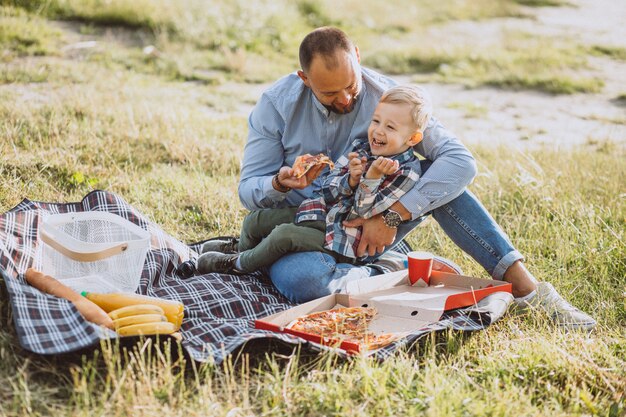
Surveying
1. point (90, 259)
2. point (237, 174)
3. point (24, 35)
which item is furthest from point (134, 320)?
point (24, 35)

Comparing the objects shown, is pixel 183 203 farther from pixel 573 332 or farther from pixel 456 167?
pixel 573 332

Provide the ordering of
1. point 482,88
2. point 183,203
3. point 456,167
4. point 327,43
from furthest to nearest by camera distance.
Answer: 1. point 482,88
2. point 183,203
3. point 456,167
4. point 327,43

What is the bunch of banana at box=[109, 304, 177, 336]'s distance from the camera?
11.3 ft

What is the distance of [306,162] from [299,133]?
40cm

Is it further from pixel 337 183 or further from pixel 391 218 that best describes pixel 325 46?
pixel 391 218

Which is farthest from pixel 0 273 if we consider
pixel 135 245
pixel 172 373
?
pixel 172 373

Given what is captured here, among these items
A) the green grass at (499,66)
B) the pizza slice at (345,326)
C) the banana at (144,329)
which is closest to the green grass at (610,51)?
the green grass at (499,66)

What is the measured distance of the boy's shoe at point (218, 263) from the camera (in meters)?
4.58

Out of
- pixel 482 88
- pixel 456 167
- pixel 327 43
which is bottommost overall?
pixel 482 88

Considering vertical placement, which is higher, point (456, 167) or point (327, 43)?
point (327, 43)

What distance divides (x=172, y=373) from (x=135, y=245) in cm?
83

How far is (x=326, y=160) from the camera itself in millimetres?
4184

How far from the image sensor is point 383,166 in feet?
13.2

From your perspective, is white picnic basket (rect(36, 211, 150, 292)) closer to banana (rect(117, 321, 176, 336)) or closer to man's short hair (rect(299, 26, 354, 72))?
banana (rect(117, 321, 176, 336))
